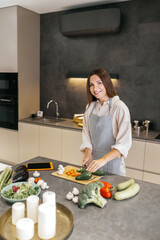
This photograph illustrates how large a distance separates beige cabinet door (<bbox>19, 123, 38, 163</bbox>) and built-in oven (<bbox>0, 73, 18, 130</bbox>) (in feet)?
0.60

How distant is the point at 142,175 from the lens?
2809 mm

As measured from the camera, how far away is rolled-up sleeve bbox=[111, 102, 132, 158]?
178 centimetres

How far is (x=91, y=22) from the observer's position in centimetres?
332

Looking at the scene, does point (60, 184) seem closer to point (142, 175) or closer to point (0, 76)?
point (142, 175)

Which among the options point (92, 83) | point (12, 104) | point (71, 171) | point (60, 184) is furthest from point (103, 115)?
point (12, 104)

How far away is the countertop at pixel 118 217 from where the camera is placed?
40.9 inches

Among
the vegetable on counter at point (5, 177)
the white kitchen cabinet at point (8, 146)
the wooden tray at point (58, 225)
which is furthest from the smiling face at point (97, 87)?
the white kitchen cabinet at point (8, 146)

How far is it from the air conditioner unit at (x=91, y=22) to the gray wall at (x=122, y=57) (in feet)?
Result: 0.73

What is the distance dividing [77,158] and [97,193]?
205 centimetres

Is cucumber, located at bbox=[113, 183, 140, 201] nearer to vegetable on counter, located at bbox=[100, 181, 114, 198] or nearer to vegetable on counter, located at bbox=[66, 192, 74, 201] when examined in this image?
vegetable on counter, located at bbox=[100, 181, 114, 198]

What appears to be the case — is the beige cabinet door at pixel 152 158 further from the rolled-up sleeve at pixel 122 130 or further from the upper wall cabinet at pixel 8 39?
the upper wall cabinet at pixel 8 39

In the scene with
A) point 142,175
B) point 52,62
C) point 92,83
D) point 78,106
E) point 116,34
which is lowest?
point 142,175

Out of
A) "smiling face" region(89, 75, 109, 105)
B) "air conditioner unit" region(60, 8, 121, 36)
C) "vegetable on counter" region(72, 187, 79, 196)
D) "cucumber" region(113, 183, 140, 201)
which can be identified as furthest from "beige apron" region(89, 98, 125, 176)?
"air conditioner unit" region(60, 8, 121, 36)

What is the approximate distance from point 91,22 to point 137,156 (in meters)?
1.95
